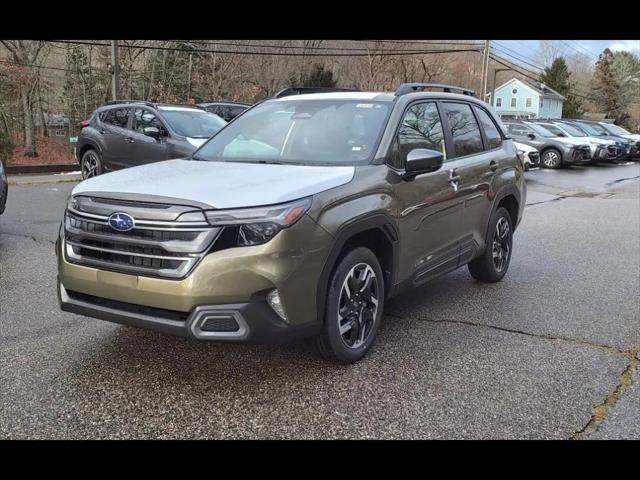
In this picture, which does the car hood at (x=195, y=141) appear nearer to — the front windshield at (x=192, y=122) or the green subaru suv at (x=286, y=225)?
the front windshield at (x=192, y=122)

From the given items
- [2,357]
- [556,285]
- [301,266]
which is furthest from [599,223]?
[2,357]

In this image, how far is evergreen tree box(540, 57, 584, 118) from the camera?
7031 cm

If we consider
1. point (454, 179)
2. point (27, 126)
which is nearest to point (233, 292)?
point (454, 179)

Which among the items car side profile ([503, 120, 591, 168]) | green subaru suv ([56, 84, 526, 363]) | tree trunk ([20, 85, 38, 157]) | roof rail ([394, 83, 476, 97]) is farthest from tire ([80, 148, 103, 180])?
tree trunk ([20, 85, 38, 157])

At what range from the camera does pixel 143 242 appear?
3332 mm

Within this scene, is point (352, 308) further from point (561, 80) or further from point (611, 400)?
point (561, 80)

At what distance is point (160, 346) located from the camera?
165 inches

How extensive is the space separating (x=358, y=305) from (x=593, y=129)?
25880 mm

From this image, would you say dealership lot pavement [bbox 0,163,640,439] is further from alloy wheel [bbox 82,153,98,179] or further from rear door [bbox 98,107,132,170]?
Answer: alloy wheel [bbox 82,153,98,179]

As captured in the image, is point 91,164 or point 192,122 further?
point 91,164

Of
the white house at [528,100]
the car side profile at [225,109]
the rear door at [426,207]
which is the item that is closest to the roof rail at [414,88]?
the rear door at [426,207]

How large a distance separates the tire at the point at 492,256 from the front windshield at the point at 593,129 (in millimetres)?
21356

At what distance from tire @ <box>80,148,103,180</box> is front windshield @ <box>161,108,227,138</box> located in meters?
2.15

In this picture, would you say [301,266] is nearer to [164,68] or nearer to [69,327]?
[69,327]
